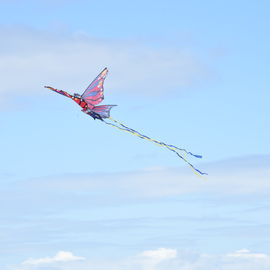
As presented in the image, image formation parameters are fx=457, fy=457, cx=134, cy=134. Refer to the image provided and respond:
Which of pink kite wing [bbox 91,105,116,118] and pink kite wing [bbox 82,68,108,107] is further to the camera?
pink kite wing [bbox 82,68,108,107]

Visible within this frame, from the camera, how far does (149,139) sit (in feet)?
198

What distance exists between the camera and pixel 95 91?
78.9 meters

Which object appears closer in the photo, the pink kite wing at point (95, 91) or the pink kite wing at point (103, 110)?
the pink kite wing at point (103, 110)

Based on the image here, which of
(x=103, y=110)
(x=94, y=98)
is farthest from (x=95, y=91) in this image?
(x=103, y=110)

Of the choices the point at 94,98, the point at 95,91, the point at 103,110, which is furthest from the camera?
the point at 95,91

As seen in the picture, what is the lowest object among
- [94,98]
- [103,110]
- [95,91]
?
[103,110]

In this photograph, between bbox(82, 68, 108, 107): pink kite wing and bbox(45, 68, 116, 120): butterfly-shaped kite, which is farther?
bbox(82, 68, 108, 107): pink kite wing

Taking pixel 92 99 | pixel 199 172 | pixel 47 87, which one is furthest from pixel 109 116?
pixel 199 172

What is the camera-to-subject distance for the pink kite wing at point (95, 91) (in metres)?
76.9

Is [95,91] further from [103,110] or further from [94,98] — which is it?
[103,110]

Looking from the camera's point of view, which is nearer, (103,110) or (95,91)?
(103,110)

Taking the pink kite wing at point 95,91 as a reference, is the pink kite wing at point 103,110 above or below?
below

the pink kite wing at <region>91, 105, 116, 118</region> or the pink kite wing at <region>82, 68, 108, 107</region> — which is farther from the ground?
the pink kite wing at <region>82, 68, 108, 107</region>

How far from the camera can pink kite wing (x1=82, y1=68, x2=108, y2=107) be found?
252 feet
